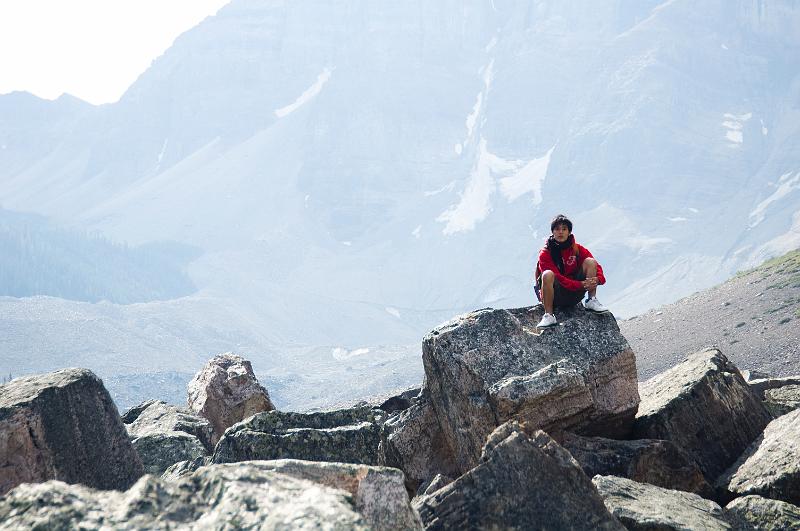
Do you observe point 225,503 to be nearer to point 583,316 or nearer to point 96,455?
point 96,455

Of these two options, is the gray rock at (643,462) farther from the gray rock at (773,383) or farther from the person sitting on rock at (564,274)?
the gray rock at (773,383)

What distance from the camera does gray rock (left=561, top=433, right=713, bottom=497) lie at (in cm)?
880

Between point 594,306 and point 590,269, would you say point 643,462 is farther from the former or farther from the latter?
point 590,269

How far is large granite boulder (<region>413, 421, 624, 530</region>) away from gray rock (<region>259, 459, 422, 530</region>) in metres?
0.75

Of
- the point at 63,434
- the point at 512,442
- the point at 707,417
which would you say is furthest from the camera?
the point at 707,417

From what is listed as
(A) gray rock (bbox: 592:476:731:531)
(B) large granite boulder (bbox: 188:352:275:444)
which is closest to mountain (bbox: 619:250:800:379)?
(B) large granite boulder (bbox: 188:352:275:444)

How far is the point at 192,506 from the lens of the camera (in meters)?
5.07

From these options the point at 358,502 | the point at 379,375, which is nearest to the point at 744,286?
the point at 358,502

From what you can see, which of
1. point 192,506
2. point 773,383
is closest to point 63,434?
point 192,506

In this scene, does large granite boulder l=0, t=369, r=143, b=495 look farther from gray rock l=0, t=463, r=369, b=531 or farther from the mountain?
the mountain

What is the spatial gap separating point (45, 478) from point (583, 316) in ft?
21.8

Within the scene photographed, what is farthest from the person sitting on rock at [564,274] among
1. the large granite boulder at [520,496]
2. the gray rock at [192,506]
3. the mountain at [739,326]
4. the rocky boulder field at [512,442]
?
the mountain at [739,326]

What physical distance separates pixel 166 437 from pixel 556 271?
6355 millimetres

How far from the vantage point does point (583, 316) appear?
1077cm
